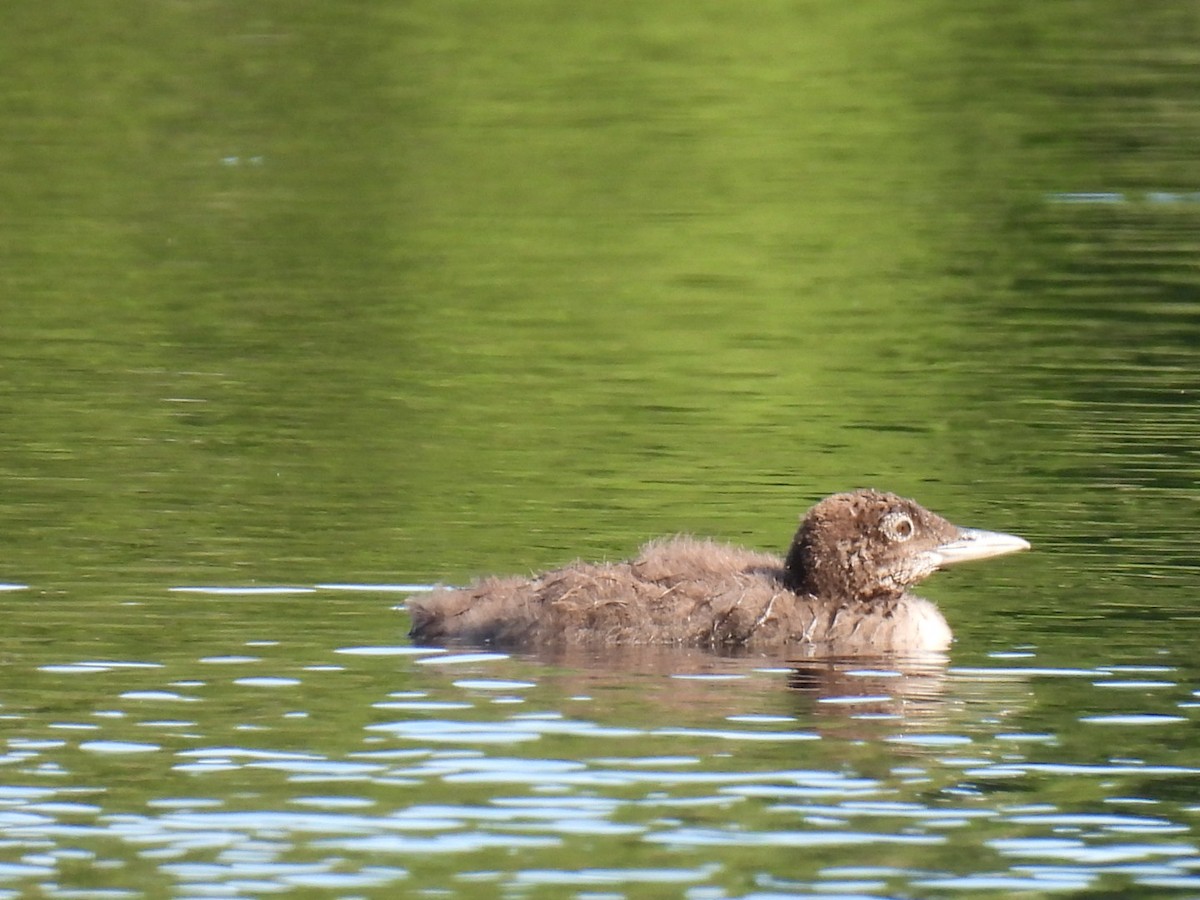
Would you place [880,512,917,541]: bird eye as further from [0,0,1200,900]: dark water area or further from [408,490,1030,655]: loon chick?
[0,0,1200,900]: dark water area

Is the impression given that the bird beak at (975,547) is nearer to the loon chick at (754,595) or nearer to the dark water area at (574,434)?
the loon chick at (754,595)

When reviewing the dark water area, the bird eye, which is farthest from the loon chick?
the dark water area

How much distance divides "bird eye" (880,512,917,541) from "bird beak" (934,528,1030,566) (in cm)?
17

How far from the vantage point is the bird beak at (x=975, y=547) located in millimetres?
12695

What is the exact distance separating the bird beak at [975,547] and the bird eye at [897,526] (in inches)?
6.9

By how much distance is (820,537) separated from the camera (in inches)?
489

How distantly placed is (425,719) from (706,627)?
1980mm

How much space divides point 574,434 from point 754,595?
4.81 m

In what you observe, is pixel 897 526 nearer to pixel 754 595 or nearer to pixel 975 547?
pixel 975 547

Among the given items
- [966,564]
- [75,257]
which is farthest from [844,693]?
[75,257]

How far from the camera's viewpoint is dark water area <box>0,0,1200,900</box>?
9.43 m

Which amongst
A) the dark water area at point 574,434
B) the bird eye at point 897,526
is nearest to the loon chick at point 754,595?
the bird eye at point 897,526

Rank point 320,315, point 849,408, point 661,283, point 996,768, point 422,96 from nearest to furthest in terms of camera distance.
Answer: point 996,768 → point 849,408 → point 320,315 → point 661,283 → point 422,96

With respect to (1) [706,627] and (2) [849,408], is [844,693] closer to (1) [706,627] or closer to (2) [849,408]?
(1) [706,627]
